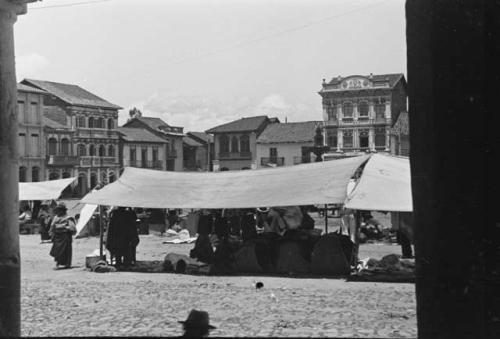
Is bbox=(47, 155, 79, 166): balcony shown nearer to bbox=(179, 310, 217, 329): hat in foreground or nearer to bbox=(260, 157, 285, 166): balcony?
bbox=(260, 157, 285, 166): balcony

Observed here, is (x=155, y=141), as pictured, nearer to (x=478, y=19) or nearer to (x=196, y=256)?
(x=196, y=256)

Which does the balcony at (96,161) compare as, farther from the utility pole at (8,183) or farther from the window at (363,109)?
the utility pole at (8,183)

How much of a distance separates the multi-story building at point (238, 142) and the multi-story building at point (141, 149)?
526 centimetres

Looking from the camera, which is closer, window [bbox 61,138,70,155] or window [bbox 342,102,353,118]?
window [bbox 342,102,353,118]

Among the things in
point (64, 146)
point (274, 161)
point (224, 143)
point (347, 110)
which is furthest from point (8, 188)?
point (224, 143)

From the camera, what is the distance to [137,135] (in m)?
60.8

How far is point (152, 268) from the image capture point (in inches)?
529

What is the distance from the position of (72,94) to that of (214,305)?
4924cm

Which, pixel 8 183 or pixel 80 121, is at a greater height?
pixel 80 121

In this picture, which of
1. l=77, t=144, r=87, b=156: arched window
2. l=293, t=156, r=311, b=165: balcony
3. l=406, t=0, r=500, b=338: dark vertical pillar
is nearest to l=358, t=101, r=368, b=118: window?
l=293, t=156, r=311, b=165: balcony

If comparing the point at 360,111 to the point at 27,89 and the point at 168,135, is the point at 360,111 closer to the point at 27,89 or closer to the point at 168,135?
the point at 168,135

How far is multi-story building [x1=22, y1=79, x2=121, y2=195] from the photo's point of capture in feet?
172

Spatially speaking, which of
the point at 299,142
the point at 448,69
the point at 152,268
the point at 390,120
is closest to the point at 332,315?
the point at 448,69

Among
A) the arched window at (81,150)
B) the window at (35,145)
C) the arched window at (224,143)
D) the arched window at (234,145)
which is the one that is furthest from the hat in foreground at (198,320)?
the arched window at (224,143)
